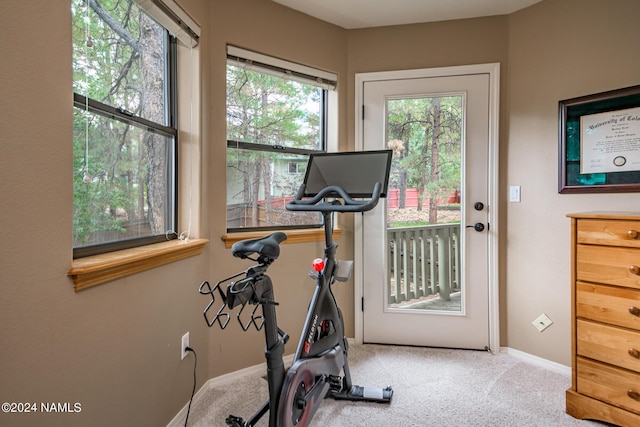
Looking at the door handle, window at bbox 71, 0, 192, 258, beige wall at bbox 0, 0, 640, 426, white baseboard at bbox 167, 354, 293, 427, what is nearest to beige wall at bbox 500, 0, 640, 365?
beige wall at bbox 0, 0, 640, 426

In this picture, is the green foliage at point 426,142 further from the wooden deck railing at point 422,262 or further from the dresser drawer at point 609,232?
the dresser drawer at point 609,232

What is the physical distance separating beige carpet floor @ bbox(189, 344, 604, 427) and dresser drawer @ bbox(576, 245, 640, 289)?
748mm

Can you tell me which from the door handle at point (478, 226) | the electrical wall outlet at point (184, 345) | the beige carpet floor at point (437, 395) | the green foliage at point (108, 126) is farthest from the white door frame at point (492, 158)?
the electrical wall outlet at point (184, 345)

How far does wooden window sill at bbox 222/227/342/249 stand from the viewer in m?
2.10

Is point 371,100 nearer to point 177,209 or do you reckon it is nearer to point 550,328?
point 177,209

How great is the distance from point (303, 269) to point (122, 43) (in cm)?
167

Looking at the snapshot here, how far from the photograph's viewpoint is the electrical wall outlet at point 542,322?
229 centimetres

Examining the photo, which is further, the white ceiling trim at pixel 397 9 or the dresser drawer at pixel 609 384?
the white ceiling trim at pixel 397 9

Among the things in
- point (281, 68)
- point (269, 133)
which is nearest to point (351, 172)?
point (269, 133)

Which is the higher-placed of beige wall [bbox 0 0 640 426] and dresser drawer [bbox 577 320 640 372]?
beige wall [bbox 0 0 640 426]

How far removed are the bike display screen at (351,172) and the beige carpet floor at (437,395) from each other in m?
1.18

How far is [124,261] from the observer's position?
4.13 ft

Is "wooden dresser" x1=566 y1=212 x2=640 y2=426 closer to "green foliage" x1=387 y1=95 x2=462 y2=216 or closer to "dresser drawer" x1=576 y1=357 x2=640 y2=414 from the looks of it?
"dresser drawer" x1=576 y1=357 x2=640 y2=414

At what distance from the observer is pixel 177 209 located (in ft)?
6.23
